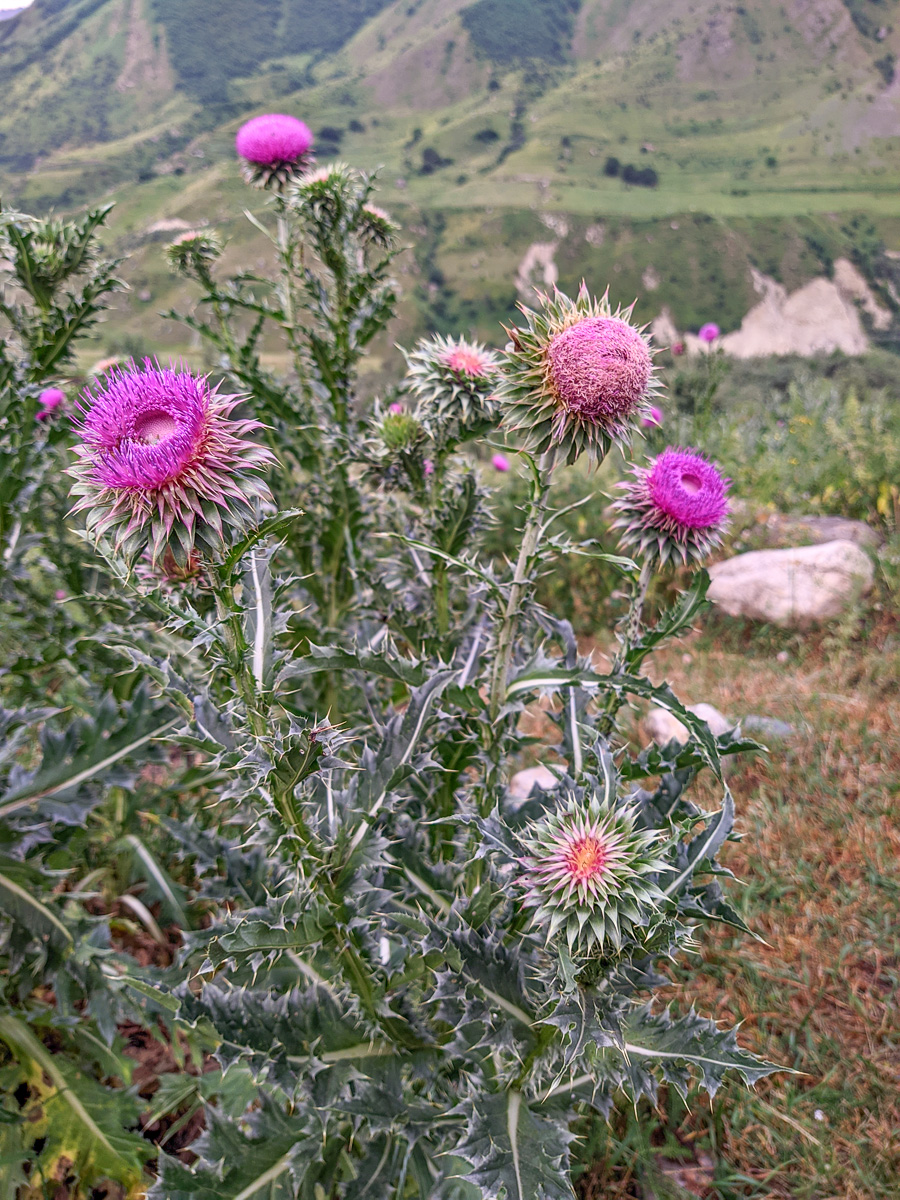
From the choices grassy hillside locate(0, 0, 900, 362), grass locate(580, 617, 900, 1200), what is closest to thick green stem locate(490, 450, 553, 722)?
grass locate(580, 617, 900, 1200)

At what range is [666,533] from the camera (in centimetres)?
268

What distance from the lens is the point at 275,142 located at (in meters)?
4.18

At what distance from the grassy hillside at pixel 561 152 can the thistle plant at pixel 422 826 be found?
8291 centimetres

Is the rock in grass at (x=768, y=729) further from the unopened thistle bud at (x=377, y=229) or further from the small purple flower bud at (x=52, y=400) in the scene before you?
the small purple flower bud at (x=52, y=400)

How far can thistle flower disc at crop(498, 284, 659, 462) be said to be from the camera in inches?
78.5

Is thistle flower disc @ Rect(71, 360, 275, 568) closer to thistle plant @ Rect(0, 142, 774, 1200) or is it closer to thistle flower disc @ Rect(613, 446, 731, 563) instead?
thistle plant @ Rect(0, 142, 774, 1200)

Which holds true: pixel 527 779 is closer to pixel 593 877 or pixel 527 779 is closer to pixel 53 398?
pixel 593 877

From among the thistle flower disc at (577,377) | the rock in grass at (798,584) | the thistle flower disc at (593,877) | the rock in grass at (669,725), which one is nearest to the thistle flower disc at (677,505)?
the thistle flower disc at (577,377)

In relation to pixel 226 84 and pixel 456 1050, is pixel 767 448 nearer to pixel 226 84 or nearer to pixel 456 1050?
pixel 456 1050

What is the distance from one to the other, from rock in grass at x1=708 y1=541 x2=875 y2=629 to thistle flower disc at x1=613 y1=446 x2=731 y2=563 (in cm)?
435

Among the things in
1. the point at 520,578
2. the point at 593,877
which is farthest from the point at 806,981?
the point at 520,578

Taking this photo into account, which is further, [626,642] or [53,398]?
[53,398]

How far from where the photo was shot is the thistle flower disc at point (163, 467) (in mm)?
1550

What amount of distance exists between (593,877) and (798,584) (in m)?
5.89
